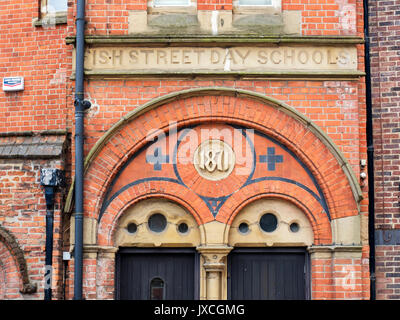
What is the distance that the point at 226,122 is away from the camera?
11461 millimetres

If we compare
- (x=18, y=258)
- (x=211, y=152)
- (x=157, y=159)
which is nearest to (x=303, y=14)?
(x=211, y=152)

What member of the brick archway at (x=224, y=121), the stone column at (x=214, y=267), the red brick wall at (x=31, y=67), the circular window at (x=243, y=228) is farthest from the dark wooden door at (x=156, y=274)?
the red brick wall at (x=31, y=67)

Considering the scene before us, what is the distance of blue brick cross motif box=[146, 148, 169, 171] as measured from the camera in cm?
1142

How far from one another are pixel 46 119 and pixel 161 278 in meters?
2.92

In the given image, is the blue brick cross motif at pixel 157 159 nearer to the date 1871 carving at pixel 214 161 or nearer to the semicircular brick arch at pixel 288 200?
the date 1871 carving at pixel 214 161

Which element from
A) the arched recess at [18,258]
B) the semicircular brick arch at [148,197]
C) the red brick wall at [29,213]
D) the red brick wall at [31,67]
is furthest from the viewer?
the red brick wall at [31,67]

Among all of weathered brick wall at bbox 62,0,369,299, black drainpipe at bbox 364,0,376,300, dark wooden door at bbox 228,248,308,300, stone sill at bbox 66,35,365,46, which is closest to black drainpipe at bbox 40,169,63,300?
weathered brick wall at bbox 62,0,369,299

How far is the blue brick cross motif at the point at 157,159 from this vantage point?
1142 centimetres

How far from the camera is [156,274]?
1140 cm

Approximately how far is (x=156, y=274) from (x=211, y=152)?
1.87 m

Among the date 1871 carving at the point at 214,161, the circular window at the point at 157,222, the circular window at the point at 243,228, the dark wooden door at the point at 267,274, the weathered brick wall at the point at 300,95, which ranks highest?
the weathered brick wall at the point at 300,95

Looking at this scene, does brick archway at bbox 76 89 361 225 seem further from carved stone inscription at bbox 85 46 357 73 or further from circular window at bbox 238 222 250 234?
circular window at bbox 238 222 250 234

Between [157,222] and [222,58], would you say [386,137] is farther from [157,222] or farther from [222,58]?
[157,222]

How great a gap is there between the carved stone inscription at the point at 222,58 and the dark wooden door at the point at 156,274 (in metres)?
2.59
